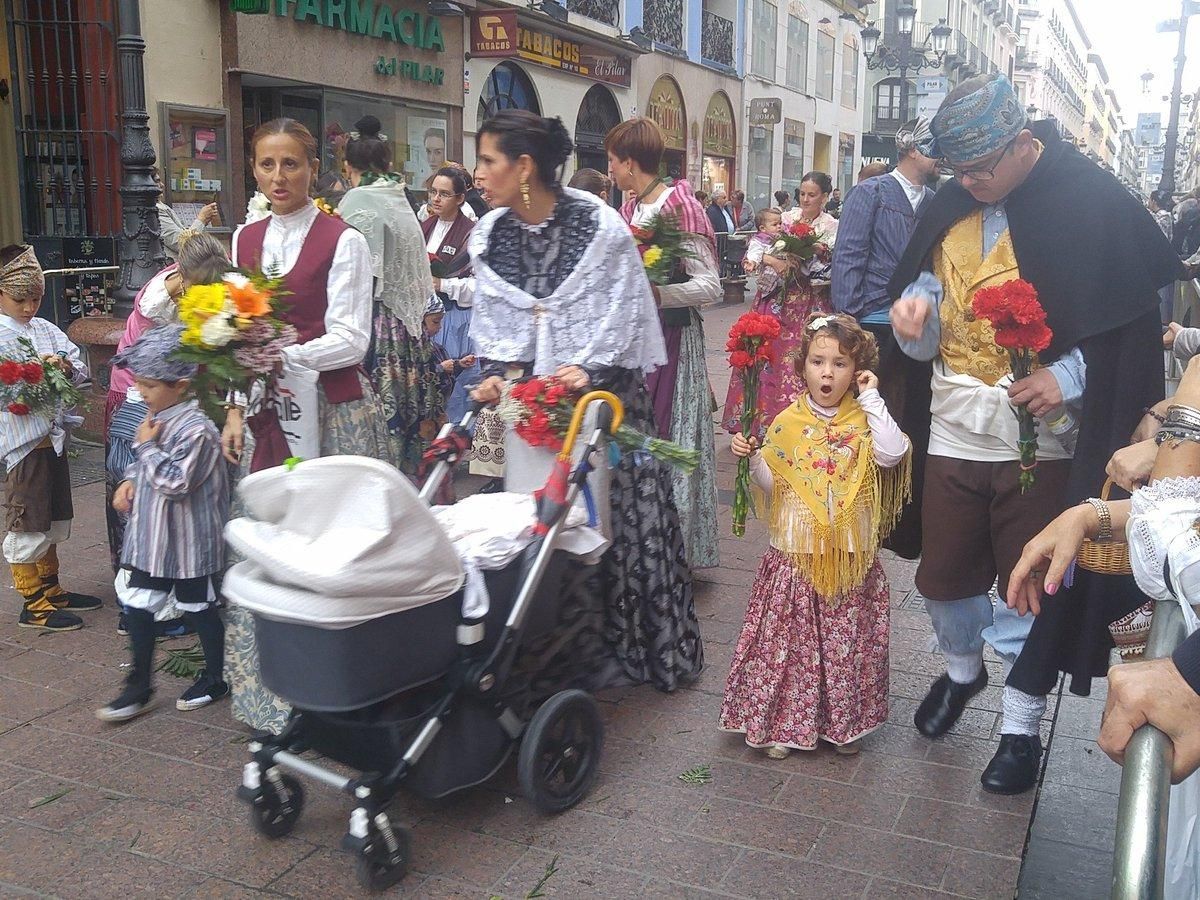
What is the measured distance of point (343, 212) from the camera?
5879 millimetres

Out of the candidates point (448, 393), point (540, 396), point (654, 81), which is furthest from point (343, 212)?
point (654, 81)

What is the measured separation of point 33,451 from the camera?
16.6ft

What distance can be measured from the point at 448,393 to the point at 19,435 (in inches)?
112

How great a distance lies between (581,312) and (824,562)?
1.16 meters

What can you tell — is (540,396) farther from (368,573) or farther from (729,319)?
(729,319)

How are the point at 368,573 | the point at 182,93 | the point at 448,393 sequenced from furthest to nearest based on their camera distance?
1. the point at 182,93
2. the point at 448,393
3. the point at 368,573

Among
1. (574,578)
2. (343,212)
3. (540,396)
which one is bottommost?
(574,578)

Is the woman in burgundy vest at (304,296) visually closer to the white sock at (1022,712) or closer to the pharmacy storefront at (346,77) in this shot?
the white sock at (1022,712)

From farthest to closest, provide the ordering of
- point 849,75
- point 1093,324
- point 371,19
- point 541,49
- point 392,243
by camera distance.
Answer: point 849,75
point 541,49
point 371,19
point 392,243
point 1093,324

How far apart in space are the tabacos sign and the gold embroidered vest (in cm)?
1348

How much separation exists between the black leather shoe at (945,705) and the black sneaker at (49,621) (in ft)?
11.5

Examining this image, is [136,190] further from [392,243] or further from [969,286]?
[969,286]

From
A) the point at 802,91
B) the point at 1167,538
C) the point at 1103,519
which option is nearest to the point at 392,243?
the point at 1103,519

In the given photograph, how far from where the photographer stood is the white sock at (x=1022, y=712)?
3.71 meters
